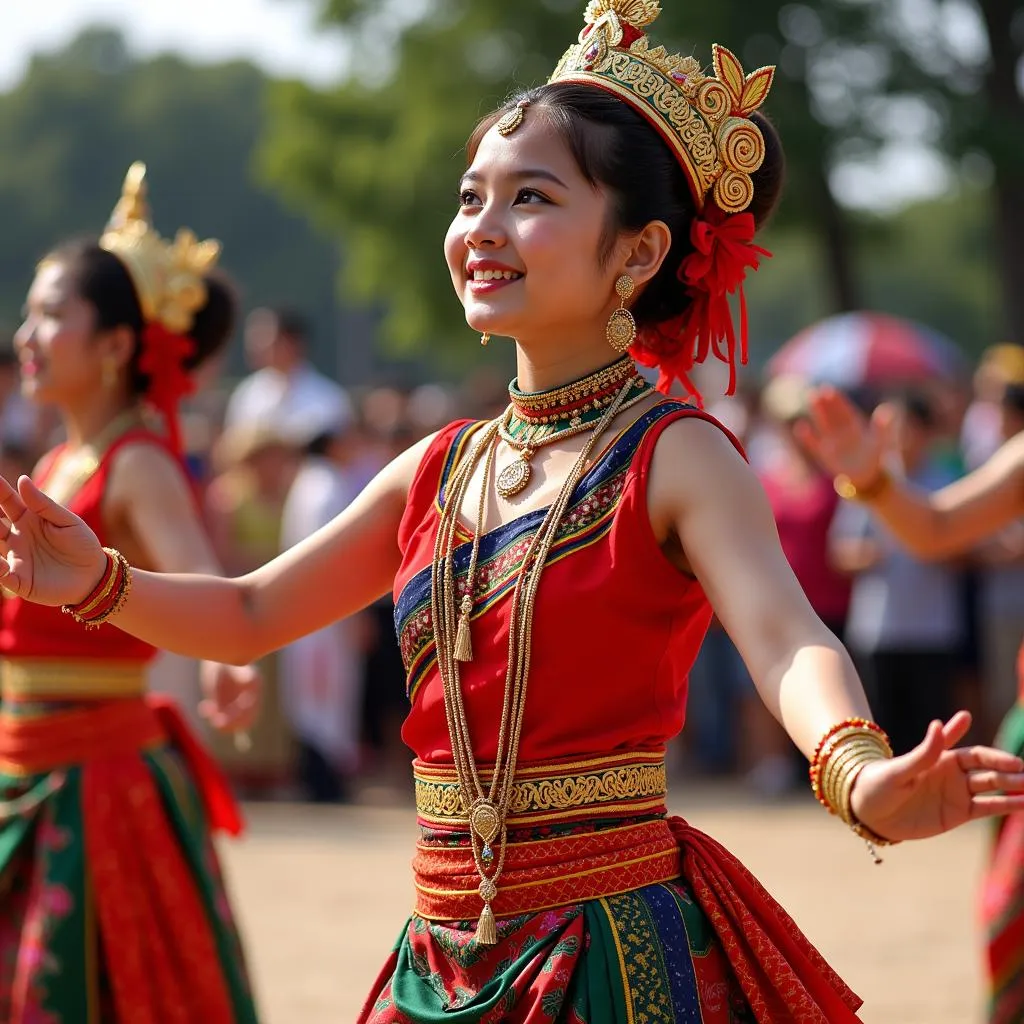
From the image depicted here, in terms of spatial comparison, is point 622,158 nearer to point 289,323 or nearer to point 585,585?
point 585,585

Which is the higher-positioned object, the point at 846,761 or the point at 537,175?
the point at 537,175

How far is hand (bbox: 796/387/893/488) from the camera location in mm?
4082

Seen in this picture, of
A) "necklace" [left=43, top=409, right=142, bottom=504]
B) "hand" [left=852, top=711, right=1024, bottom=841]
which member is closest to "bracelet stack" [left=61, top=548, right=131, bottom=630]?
"hand" [left=852, top=711, right=1024, bottom=841]

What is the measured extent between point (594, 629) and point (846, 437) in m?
1.66

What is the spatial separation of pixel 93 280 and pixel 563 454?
2173 mm

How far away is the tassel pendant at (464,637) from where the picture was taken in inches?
106

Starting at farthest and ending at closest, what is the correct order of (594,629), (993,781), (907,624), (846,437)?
(907,624) < (846,437) < (594,629) < (993,781)

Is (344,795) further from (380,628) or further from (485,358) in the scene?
(485,358)

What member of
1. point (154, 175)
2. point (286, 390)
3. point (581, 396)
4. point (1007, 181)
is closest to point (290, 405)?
point (286, 390)

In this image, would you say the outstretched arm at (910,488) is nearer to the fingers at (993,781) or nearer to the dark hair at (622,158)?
the dark hair at (622,158)

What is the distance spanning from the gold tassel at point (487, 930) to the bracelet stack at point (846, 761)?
0.59 metres

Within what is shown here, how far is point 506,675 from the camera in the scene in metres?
2.67

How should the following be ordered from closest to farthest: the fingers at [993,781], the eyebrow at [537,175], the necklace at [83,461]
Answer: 1. the fingers at [993,781]
2. the eyebrow at [537,175]
3. the necklace at [83,461]

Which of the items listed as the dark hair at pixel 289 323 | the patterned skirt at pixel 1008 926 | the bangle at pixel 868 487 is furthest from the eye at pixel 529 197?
the dark hair at pixel 289 323
